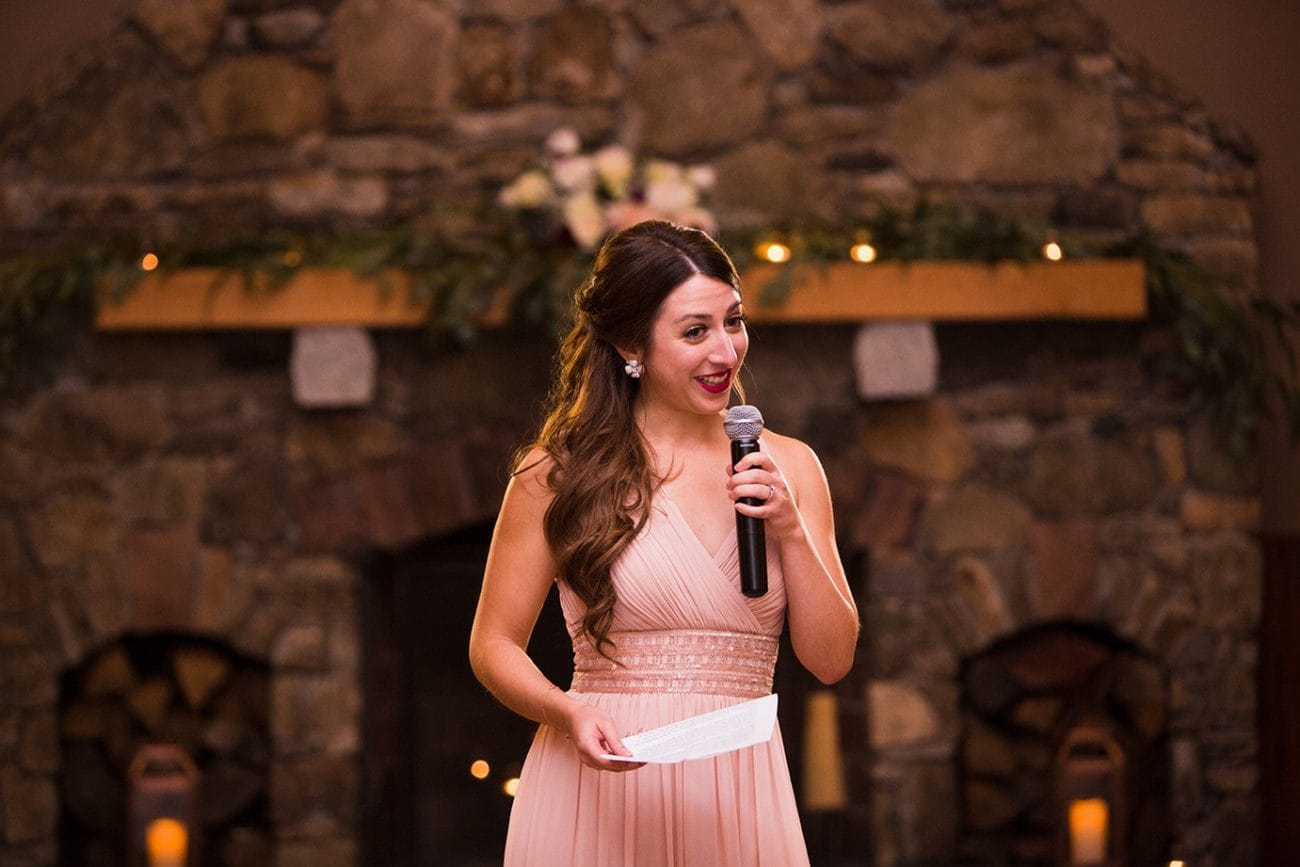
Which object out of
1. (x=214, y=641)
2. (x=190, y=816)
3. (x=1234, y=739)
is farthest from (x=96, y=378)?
(x=1234, y=739)

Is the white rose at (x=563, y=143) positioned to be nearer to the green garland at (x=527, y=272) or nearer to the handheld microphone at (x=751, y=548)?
the green garland at (x=527, y=272)

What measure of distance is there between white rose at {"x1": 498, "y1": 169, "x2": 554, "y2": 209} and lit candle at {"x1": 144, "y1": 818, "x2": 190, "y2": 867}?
5.48 feet

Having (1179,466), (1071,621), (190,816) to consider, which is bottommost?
(190,816)

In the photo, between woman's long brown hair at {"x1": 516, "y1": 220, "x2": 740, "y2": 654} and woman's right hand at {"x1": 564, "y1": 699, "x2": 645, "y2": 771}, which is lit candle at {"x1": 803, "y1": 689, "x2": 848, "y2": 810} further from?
woman's right hand at {"x1": 564, "y1": 699, "x2": 645, "y2": 771}

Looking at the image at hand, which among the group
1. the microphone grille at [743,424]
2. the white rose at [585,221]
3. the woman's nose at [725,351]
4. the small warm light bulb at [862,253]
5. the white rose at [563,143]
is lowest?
the microphone grille at [743,424]

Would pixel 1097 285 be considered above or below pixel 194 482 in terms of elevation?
above

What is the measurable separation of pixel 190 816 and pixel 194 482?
86cm

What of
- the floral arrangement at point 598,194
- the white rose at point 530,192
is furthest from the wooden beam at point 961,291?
the white rose at point 530,192

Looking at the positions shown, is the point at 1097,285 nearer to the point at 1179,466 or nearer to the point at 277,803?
the point at 1179,466

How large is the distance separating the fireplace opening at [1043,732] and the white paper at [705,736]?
2.70 m

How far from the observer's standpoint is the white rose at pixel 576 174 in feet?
13.6

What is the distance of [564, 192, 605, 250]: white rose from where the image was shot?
13.4 ft

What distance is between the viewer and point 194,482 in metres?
4.28

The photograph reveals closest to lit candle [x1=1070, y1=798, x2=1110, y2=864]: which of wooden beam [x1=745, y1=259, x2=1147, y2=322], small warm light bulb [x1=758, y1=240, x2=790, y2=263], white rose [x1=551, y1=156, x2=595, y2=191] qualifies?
wooden beam [x1=745, y1=259, x2=1147, y2=322]
